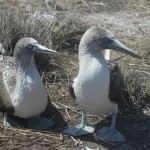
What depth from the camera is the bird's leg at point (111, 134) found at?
553 cm

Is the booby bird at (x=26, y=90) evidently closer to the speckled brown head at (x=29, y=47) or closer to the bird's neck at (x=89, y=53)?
the speckled brown head at (x=29, y=47)

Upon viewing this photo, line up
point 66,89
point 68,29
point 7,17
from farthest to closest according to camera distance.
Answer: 1. point 68,29
2. point 7,17
3. point 66,89

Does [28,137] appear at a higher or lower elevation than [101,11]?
lower

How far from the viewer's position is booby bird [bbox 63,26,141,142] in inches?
210

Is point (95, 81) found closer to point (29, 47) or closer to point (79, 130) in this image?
point (79, 130)

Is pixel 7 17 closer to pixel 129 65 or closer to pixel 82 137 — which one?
pixel 129 65

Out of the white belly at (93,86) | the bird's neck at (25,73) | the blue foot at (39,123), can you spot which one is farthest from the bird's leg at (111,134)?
the bird's neck at (25,73)

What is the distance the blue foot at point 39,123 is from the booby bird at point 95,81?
0.65 ft

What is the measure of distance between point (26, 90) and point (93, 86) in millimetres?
653

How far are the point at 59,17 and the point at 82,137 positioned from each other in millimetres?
2893

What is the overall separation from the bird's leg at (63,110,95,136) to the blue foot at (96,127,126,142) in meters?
0.10

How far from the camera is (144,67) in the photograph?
7.07m

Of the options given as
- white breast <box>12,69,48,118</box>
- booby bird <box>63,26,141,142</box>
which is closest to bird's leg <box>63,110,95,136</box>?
booby bird <box>63,26,141,142</box>

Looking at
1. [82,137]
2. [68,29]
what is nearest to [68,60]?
[68,29]
